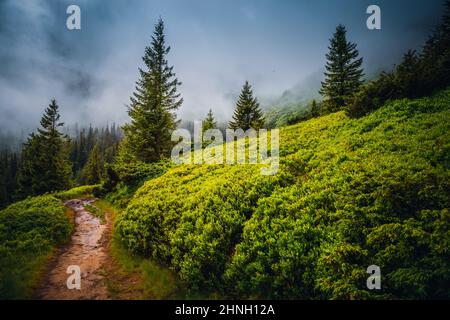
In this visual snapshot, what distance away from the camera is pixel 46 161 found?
33062mm

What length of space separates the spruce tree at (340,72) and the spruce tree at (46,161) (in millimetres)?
38312

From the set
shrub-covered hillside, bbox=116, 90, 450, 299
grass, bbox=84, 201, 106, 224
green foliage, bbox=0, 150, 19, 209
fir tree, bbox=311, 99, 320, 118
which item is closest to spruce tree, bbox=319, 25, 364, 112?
fir tree, bbox=311, 99, 320, 118

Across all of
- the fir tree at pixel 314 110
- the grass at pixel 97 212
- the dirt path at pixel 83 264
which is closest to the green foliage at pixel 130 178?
the grass at pixel 97 212

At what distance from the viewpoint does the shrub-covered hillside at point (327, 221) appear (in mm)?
5441

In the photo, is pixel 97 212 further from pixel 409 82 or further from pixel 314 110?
pixel 314 110

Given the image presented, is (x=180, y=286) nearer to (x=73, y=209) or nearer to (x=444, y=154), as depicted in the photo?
(x=444, y=154)

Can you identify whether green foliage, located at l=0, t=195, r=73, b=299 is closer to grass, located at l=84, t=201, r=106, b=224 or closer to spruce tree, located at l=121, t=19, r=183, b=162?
grass, located at l=84, t=201, r=106, b=224

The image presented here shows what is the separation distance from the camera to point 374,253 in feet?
18.9

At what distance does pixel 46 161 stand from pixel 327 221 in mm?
38673

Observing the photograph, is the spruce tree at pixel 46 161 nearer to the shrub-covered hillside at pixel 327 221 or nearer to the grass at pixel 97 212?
the grass at pixel 97 212
